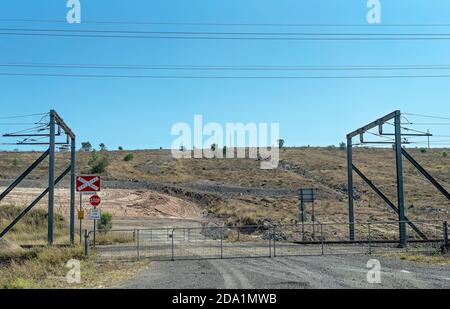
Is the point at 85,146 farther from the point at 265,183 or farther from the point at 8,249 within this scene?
the point at 8,249

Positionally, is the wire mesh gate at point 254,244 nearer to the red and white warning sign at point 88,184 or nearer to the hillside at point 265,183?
the red and white warning sign at point 88,184

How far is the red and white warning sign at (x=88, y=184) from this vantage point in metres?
21.8

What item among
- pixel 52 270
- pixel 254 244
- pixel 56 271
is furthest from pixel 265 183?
pixel 56 271

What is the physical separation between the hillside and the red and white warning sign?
2357cm

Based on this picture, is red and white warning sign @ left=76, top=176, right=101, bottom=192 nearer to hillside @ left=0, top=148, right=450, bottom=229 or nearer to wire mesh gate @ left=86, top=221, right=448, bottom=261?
wire mesh gate @ left=86, top=221, right=448, bottom=261

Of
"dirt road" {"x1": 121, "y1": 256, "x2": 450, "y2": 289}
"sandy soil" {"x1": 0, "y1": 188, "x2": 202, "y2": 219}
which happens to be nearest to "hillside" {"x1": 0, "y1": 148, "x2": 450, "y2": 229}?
"sandy soil" {"x1": 0, "y1": 188, "x2": 202, "y2": 219}

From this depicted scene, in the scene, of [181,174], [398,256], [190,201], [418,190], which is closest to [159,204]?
[190,201]

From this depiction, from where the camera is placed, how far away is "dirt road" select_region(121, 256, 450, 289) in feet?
41.9

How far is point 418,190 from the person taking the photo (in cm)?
6406

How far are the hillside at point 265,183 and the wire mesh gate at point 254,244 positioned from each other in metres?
7.67

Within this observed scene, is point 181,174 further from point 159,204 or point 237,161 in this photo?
point 159,204

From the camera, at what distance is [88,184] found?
21.8 metres

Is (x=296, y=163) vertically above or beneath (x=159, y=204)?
above
